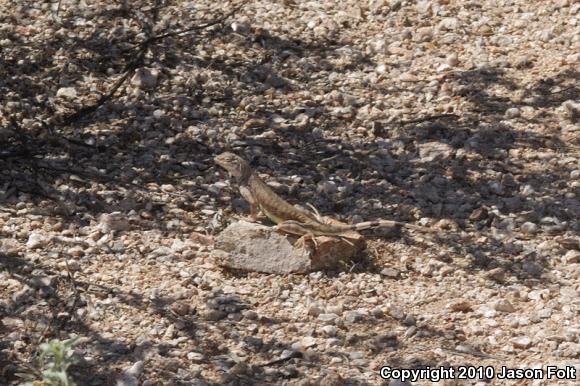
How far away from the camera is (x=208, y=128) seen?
7328 millimetres

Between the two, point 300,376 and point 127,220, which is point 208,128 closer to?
point 127,220

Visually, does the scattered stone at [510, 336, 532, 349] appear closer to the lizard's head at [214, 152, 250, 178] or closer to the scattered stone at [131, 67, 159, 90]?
the lizard's head at [214, 152, 250, 178]

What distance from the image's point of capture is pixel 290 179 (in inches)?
270

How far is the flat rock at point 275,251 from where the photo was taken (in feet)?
19.5

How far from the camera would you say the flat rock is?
19.5 ft

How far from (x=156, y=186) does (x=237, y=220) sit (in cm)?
60

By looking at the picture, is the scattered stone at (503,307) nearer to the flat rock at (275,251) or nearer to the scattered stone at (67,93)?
the flat rock at (275,251)

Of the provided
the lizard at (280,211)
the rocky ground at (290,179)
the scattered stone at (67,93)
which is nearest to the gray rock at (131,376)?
the rocky ground at (290,179)

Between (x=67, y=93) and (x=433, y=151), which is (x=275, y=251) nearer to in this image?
(x=433, y=151)

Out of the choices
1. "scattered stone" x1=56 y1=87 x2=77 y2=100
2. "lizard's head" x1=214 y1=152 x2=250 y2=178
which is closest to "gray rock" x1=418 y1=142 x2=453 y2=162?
"lizard's head" x1=214 y1=152 x2=250 y2=178

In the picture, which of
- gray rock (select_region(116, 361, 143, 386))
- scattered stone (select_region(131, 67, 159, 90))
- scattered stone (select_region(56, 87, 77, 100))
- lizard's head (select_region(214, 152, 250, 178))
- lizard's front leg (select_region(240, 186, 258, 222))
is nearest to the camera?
gray rock (select_region(116, 361, 143, 386))

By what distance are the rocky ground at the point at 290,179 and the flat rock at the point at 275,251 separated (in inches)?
3.4

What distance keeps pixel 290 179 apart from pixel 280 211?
64cm

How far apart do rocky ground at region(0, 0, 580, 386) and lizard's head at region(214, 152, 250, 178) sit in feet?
0.67
